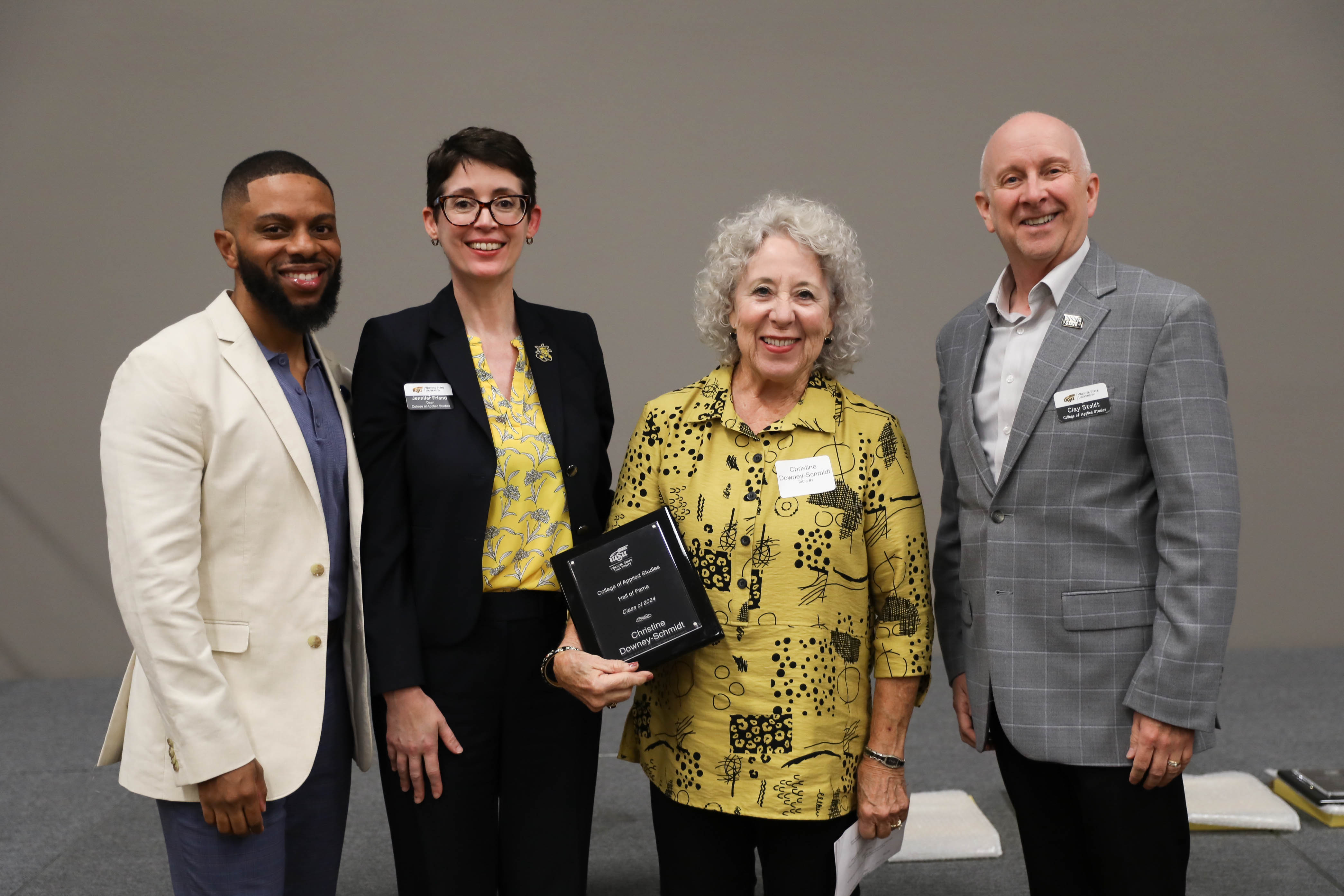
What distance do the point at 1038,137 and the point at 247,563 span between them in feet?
5.50

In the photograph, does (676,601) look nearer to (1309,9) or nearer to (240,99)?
(240,99)

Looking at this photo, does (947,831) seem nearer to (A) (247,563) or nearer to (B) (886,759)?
(B) (886,759)

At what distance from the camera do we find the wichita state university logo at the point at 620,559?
1.90 metres

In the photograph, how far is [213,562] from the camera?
71.3 inches

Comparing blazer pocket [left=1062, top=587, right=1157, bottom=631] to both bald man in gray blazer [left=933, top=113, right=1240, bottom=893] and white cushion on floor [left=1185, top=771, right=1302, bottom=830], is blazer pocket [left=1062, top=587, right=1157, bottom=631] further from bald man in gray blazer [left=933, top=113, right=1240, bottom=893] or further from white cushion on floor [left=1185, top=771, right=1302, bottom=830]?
white cushion on floor [left=1185, top=771, right=1302, bottom=830]

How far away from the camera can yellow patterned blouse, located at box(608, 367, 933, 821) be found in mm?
1890

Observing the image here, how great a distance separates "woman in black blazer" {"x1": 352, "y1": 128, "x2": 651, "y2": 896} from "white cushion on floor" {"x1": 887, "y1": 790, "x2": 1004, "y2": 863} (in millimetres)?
1429

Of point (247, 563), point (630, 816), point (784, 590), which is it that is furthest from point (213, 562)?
point (630, 816)

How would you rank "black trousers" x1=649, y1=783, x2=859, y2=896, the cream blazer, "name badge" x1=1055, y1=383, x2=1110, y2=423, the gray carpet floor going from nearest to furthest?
the cream blazer → "name badge" x1=1055, y1=383, x2=1110, y2=423 → "black trousers" x1=649, y1=783, x2=859, y2=896 → the gray carpet floor

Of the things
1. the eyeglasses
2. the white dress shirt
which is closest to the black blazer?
the eyeglasses

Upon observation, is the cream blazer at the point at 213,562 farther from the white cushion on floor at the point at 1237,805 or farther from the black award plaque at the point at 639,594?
the white cushion on floor at the point at 1237,805

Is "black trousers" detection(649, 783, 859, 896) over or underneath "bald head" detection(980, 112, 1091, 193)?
underneath

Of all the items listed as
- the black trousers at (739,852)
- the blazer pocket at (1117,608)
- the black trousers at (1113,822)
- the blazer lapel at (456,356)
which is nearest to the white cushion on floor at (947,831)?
the black trousers at (1113,822)

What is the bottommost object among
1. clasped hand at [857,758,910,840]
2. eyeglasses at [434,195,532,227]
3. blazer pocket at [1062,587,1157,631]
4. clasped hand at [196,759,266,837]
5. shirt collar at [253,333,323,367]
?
clasped hand at [857,758,910,840]
